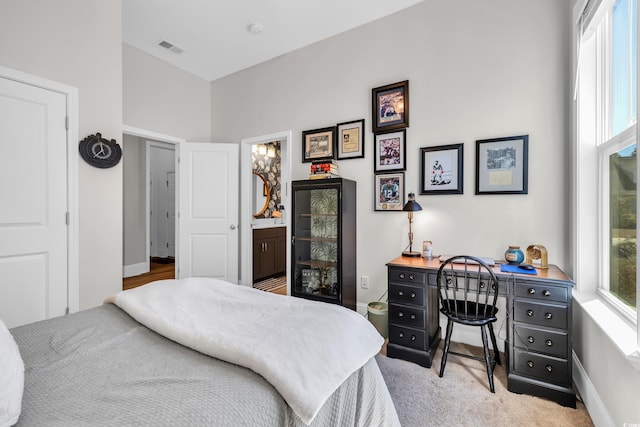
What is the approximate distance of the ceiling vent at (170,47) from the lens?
336cm

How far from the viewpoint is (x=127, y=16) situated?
2928 mm

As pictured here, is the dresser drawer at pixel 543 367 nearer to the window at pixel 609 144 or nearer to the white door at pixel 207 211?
the window at pixel 609 144

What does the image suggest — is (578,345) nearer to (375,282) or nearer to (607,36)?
(375,282)

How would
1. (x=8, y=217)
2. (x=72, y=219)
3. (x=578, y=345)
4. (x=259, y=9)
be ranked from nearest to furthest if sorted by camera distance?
(x=578, y=345), (x=8, y=217), (x=72, y=219), (x=259, y=9)

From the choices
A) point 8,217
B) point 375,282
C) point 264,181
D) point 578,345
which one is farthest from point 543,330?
point 264,181

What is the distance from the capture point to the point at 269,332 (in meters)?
1.07

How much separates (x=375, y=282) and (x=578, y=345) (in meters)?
1.56

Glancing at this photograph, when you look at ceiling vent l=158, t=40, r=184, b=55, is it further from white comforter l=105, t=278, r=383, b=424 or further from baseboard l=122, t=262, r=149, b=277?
baseboard l=122, t=262, r=149, b=277

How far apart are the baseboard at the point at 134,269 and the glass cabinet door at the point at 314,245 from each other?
330 centimetres

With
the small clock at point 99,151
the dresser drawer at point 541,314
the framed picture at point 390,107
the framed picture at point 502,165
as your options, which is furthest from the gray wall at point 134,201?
the dresser drawer at point 541,314

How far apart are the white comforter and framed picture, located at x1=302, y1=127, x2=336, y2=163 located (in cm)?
203

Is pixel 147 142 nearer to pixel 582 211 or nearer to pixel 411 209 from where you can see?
pixel 411 209

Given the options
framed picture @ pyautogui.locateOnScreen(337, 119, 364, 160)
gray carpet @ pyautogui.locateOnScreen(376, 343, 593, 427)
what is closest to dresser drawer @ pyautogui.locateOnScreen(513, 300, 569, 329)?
gray carpet @ pyautogui.locateOnScreen(376, 343, 593, 427)

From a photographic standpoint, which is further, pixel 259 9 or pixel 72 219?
pixel 259 9
